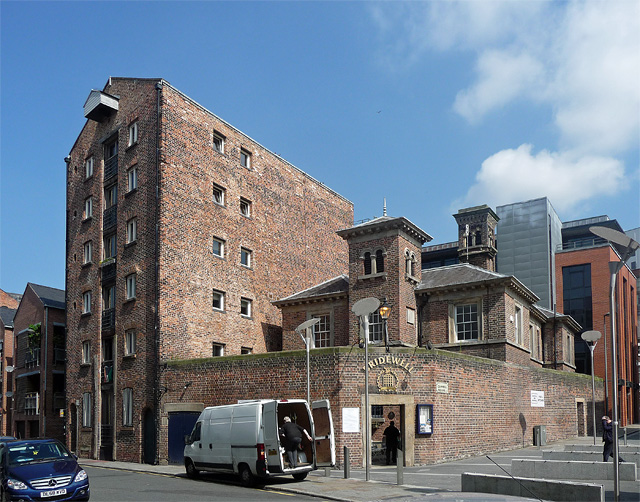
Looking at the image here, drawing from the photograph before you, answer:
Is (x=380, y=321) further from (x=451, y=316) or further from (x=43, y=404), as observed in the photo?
(x=43, y=404)

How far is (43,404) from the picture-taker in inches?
1807

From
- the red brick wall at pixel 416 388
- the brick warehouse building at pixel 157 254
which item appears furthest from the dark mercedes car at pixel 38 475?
the brick warehouse building at pixel 157 254

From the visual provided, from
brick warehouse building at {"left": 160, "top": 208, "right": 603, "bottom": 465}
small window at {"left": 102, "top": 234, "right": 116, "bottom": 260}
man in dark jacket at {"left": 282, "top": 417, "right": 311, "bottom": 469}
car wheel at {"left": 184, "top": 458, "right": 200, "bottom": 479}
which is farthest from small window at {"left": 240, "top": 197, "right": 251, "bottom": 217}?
man in dark jacket at {"left": 282, "top": 417, "right": 311, "bottom": 469}

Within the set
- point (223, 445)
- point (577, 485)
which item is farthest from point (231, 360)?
point (577, 485)

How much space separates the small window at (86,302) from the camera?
3844cm

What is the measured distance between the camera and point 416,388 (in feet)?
84.3

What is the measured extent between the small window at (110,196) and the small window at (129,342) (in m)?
Answer: 7.50

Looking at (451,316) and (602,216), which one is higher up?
(602,216)

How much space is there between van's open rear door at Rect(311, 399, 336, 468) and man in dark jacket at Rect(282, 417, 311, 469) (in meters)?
1.15

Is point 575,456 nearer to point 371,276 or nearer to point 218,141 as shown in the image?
point 371,276

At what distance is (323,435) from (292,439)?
2147 mm

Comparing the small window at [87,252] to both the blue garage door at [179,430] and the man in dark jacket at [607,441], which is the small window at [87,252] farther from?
the man in dark jacket at [607,441]

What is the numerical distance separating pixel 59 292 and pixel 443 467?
3973 centimetres

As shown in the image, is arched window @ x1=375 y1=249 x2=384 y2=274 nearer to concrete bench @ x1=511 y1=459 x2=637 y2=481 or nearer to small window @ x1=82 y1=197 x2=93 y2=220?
small window @ x1=82 y1=197 x2=93 y2=220
